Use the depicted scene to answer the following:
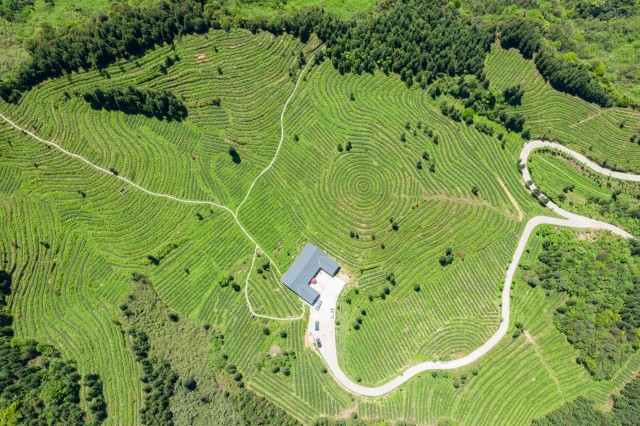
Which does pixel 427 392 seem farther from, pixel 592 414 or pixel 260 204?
pixel 260 204

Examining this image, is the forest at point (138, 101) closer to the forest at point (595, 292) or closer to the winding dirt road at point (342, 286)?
the winding dirt road at point (342, 286)

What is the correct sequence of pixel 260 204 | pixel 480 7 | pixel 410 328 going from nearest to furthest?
1. pixel 410 328
2. pixel 260 204
3. pixel 480 7

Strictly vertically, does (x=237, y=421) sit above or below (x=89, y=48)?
below

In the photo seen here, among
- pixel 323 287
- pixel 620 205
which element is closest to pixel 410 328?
pixel 323 287

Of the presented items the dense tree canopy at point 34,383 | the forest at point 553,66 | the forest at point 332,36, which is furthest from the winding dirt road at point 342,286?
the dense tree canopy at point 34,383

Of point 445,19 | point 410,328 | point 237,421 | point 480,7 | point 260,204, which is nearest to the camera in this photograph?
point 237,421

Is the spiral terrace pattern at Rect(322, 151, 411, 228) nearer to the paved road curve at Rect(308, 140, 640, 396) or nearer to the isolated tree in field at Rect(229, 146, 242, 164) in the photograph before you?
the paved road curve at Rect(308, 140, 640, 396)

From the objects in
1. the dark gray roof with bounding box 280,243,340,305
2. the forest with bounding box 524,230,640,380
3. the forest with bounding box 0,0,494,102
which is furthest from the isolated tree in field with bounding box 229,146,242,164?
the forest with bounding box 524,230,640,380
